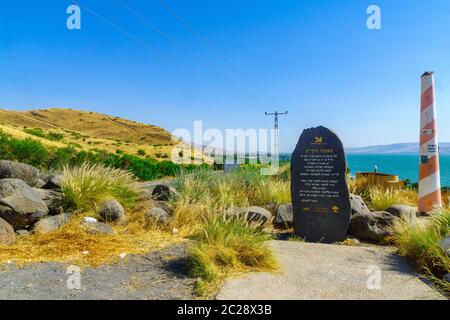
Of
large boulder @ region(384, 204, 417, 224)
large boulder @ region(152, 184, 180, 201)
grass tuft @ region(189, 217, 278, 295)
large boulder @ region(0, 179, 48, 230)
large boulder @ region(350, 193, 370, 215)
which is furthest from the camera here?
large boulder @ region(152, 184, 180, 201)

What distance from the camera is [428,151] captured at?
31.9 ft

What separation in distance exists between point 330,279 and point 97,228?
387cm

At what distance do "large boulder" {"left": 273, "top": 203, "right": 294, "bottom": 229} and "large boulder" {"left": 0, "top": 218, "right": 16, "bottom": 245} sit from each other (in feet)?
16.5

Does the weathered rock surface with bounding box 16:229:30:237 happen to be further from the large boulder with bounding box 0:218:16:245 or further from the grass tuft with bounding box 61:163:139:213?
the grass tuft with bounding box 61:163:139:213

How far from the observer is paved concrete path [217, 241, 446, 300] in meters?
4.18

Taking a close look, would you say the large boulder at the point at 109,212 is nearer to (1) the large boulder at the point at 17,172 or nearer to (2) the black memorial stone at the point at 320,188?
(1) the large boulder at the point at 17,172

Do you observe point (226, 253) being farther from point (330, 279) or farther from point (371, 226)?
point (371, 226)

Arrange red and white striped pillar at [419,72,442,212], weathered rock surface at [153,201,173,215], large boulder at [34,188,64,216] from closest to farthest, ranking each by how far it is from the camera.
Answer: large boulder at [34,188,64,216], weathered rock surface at [153,201,173,215], red and white striped pillar at [419,72,442,212]

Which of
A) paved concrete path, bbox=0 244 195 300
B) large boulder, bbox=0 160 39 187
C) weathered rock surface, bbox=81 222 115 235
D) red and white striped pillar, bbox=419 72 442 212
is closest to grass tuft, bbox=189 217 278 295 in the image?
paved concrete path, bbox=0 244 195 300

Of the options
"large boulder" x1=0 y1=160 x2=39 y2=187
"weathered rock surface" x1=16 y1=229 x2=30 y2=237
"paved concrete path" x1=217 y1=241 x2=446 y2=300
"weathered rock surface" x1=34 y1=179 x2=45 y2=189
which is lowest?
"paved concrete path" x1=217 y1=241 x2=446 y2=300

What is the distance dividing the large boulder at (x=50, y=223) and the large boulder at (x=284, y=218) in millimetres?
4223

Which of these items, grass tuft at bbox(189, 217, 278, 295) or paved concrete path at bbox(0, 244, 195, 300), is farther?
grass tuft at bbox(189, 217, 278, 295)

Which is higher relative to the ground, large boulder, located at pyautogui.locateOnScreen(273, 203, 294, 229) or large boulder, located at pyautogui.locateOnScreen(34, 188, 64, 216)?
large boulder, located at pyautogui.locateOnScreen(34, 188, 64, 216)

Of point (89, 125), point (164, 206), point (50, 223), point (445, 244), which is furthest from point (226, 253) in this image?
point (89, 125)
